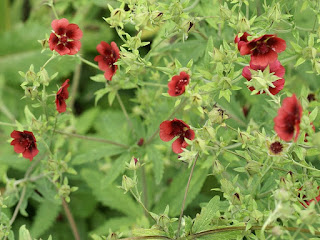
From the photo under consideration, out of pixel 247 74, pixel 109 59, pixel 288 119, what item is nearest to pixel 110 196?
pixel 109 59

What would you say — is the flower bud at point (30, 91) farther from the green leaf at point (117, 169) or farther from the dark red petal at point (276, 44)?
the dark red petal at point (276, 44)

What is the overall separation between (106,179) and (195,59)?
20.4 inches

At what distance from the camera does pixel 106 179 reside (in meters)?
1.73

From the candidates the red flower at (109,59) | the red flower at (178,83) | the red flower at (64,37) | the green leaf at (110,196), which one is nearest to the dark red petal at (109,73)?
the red flower at (109,59)

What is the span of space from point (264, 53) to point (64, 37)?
58cm

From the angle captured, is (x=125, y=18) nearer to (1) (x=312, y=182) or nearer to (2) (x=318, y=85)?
(1) (x=312, y=182)

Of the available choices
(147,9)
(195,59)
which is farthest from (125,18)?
(195,59)

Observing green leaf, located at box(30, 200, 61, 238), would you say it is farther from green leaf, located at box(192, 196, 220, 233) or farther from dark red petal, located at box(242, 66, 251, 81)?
dark red petal, located at box(242, 66, 251, 81)

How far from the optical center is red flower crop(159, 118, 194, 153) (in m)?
1.30

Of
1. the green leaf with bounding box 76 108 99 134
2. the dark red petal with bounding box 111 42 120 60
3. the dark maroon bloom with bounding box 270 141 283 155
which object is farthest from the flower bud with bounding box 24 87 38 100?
the green leaf with bounding box 76 108 99 134

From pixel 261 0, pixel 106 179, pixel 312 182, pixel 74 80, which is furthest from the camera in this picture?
pixel 74 80

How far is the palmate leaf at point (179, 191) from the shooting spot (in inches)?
68.0

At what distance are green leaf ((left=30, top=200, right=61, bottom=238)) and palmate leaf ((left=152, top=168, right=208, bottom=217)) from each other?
0.49m

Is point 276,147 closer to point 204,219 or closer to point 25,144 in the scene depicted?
point 204,219
